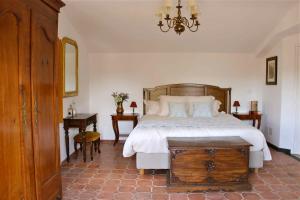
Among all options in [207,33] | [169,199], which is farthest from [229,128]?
[207,33]

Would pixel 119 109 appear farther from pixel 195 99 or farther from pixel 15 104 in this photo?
pixel 15 104

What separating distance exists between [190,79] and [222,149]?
9.55 feet

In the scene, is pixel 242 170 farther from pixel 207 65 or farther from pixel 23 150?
pixel 207 65

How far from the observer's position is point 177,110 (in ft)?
16.2

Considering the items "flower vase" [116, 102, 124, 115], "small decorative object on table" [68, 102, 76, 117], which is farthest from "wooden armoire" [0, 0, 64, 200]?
"flower vase" [116, 102, 124, 115]

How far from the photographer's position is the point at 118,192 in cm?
316

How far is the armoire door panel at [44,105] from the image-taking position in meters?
2.25

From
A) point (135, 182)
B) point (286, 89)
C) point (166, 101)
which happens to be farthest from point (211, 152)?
point (286, 89)

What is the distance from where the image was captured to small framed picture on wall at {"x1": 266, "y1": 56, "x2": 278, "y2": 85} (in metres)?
5.12

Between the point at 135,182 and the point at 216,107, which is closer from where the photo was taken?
the point at 135,182

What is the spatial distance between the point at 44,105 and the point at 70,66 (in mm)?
2351

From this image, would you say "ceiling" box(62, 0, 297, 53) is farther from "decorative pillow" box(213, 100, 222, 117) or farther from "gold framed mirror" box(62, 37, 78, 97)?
"decorative pillow" box(213, 100, 222, 117)

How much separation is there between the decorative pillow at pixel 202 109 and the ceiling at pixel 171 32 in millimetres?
1394

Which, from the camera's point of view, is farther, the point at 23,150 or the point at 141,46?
the point at 141,46
